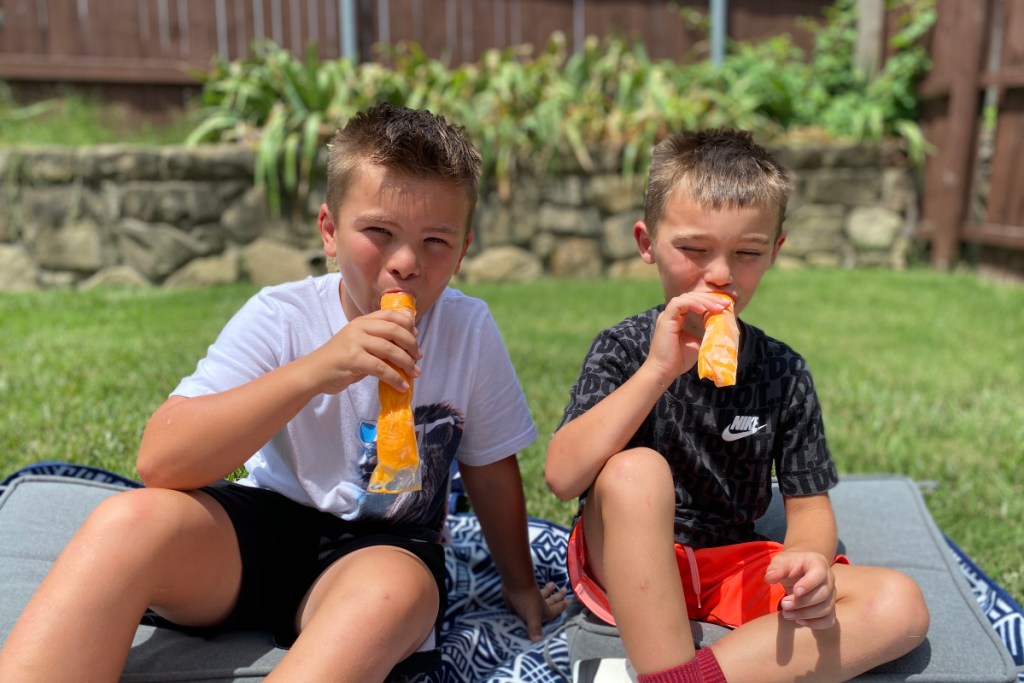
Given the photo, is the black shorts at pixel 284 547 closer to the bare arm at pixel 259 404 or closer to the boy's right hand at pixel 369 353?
the bare arm at pixel 259 404

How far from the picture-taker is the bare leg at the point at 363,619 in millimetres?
1591

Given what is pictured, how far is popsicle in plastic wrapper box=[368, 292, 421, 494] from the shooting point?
1773 millimetres

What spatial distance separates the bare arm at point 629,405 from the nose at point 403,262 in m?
0.45

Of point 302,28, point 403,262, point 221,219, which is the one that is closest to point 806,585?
point 403,262

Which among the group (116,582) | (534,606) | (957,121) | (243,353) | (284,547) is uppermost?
(957,121)

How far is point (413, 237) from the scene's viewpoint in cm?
183

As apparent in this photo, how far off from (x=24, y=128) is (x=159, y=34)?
1.47 metres

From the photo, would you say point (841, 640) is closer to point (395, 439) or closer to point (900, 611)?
point (900, 611)

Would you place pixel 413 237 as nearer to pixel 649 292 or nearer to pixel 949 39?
pixel 649 292

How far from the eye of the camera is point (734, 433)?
80.5 inches

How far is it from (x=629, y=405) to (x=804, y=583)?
17.5 inches

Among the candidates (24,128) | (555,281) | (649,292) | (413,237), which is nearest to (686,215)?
(413,237)

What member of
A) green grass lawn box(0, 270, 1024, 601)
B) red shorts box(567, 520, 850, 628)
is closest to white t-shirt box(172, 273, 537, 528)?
red shorts box(567, 520, 850, 628)

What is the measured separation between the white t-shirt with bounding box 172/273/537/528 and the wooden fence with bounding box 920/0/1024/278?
19.0 feet
